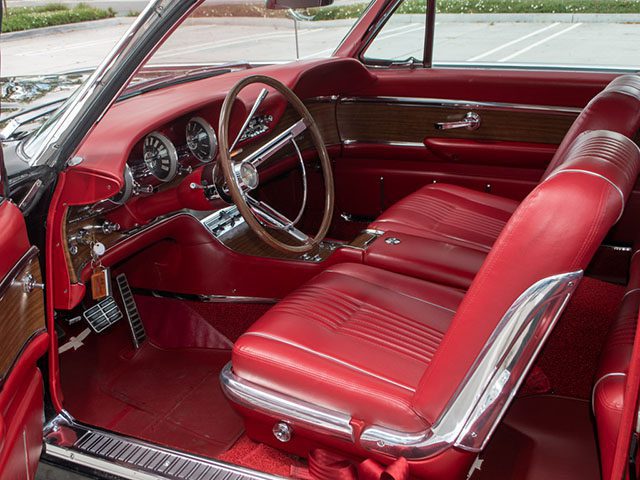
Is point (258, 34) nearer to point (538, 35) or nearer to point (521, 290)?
point (538, 35)

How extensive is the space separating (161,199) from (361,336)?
849 mm

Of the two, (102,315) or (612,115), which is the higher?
(612,115)

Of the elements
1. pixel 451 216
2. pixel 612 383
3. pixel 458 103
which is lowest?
pixel 451 216

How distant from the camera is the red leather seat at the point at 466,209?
6.29 feet

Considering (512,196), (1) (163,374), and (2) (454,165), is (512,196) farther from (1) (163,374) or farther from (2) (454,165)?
(1) (163,374)

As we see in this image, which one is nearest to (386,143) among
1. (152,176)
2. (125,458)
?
(152,176)

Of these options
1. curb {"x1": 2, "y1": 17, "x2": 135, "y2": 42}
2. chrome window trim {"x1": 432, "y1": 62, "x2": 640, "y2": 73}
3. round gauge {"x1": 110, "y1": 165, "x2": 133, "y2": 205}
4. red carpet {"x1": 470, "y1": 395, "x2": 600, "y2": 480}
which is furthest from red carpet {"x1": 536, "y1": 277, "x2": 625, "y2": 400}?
curb {"x1": 2, "y1": 17, "x2": 135, "y2": 42}

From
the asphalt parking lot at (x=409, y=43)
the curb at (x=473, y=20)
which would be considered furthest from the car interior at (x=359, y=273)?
the curb at (x=473, y=20)

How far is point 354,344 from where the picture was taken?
1.58m

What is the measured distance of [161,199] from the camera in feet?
6.96

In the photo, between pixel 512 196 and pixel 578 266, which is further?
pixel 512 196

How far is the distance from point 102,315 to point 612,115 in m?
1.66

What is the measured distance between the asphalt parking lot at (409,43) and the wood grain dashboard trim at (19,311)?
1551 millimetres

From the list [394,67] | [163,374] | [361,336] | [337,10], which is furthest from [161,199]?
[394,67]
